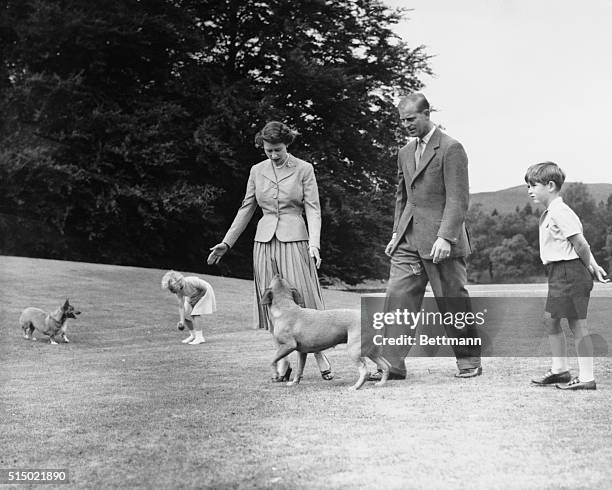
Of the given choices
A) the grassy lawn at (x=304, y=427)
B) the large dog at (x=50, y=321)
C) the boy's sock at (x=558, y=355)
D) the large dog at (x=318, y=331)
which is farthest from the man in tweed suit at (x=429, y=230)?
the large dog at (x=50, y=321)

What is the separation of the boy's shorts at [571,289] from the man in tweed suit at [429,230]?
0.82 m

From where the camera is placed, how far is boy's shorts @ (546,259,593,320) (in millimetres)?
6094

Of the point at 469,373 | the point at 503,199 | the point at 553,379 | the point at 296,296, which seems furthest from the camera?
the point at 503,199

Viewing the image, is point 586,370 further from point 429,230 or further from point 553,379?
point 429,230

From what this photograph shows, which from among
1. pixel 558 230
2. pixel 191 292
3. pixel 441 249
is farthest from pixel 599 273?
pixel 191 292

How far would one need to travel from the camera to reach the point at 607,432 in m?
4.78

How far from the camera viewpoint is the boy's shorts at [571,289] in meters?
6.09

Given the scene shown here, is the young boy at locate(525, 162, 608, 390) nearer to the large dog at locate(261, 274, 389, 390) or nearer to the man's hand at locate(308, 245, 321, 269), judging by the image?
the large dog at locate(261, 274, 389, 390)

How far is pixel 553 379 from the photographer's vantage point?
20.8 feet

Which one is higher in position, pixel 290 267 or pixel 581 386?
pixel 290 267

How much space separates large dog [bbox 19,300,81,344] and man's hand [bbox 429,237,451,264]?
25.2 ft

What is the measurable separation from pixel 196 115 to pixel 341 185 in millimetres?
5301

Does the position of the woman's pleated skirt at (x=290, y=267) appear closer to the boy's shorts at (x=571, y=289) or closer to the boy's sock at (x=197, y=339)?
the boy's shorts at (x=571, y=289)

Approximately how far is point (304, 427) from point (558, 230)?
7.81 feet
